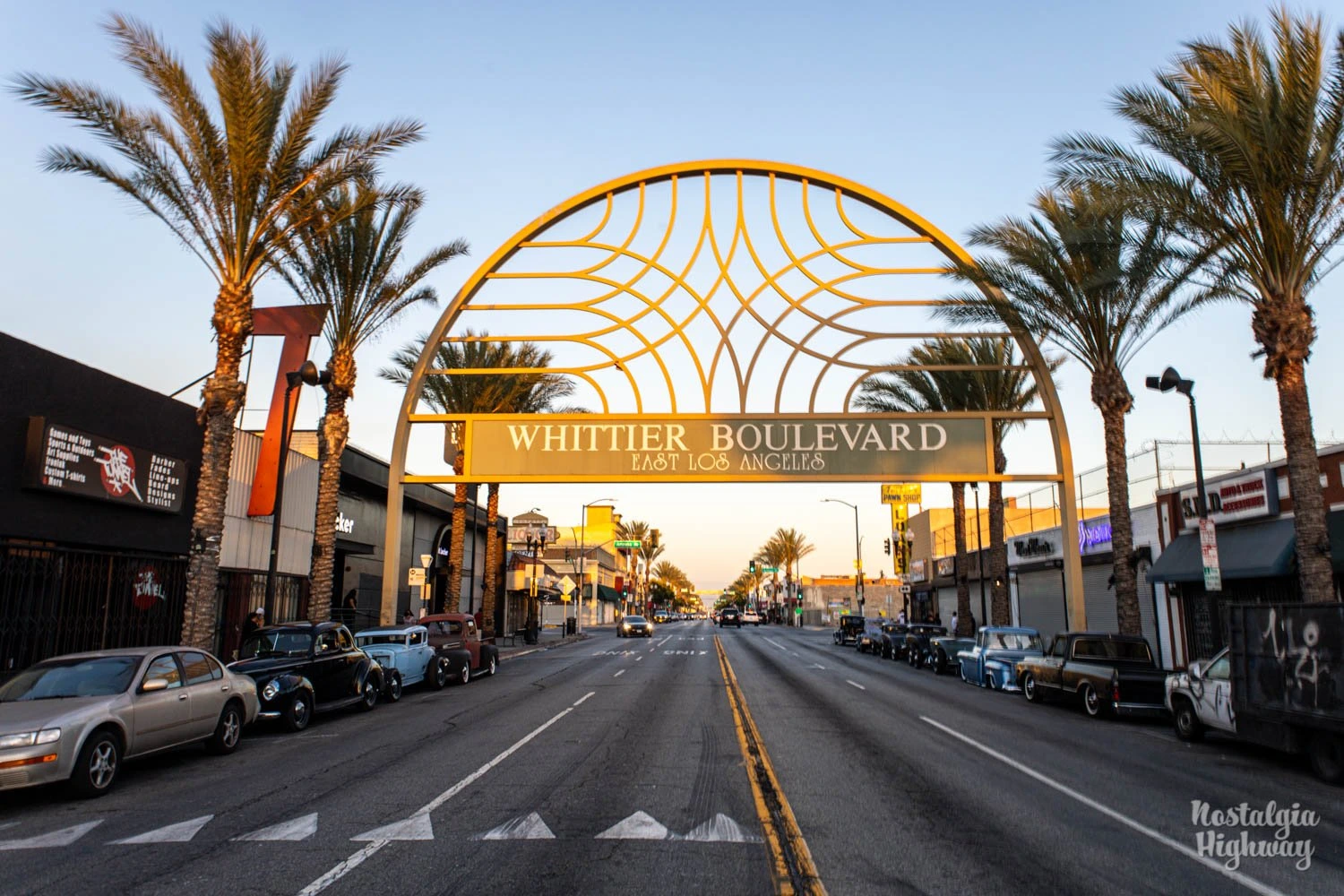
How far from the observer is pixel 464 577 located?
1923 inches

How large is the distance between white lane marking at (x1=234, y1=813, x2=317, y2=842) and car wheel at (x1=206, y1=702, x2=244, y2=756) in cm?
471

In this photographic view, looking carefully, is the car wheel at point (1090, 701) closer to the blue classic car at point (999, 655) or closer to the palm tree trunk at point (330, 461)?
the blue classic car at point (999, 655)

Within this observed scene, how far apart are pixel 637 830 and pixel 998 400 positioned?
2625 cm

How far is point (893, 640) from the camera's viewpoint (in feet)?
115

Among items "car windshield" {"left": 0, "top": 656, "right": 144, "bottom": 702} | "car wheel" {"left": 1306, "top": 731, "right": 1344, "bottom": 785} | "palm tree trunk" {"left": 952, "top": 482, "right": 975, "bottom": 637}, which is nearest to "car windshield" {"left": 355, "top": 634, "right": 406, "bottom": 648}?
"car windshield" {"left": 0, "top": 656, "right": 144, "bottom": 702}

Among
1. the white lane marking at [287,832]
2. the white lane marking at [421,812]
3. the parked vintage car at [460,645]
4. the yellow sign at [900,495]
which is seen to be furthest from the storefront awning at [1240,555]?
the yellow sign at [900,495]

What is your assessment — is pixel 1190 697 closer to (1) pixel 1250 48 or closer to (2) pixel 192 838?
(1) pixel 1250 48

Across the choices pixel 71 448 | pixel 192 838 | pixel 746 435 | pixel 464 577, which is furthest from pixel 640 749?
pixel 464 577

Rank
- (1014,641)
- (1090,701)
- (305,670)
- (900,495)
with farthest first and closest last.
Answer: (900,495), (1014,641), (1090,701), (305,670)

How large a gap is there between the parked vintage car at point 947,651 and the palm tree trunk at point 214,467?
20.2m

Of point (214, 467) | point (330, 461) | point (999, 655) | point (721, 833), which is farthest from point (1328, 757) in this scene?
point (330, 461)

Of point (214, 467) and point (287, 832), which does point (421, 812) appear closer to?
point (287, 832)

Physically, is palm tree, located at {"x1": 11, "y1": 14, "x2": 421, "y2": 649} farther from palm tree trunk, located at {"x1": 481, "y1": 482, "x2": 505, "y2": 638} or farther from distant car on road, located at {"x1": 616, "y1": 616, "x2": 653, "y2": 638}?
distant car on road, located at {"x1": 616, "y1": 616, "x2": 653, "y2": 638}

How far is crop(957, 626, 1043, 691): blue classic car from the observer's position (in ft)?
70.8
